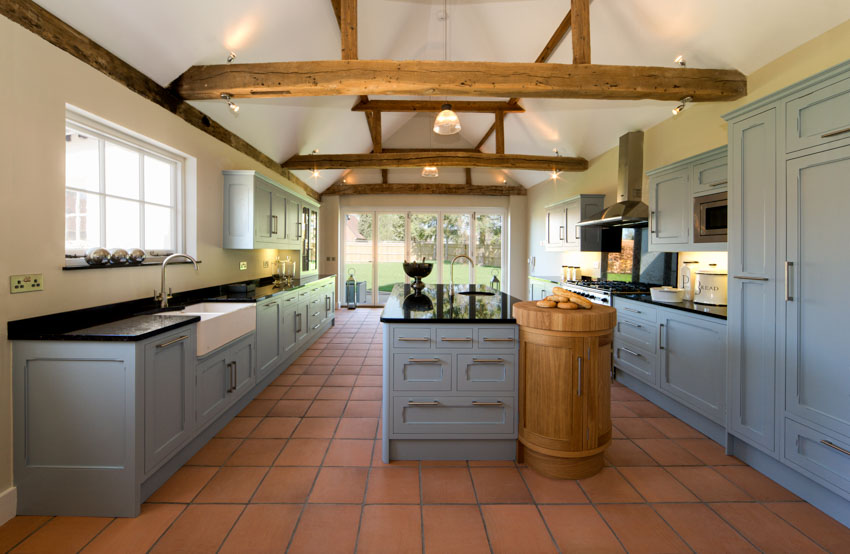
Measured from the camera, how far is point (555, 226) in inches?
236

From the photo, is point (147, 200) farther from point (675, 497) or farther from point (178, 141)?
point (675, 497)

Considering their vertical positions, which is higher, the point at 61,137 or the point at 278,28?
the point at 278,28

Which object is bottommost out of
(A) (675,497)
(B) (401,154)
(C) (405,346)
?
(A) (675,497)

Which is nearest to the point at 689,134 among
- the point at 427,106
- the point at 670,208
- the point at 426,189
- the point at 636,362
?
the point at 670,208

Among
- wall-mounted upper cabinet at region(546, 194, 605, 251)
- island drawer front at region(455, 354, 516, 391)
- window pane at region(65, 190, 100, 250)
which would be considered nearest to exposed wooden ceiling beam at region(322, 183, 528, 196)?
wall-mounted upper cabinet at region(546, 194, 605, 251)

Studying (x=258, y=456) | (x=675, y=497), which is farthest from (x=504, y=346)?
(x=258, y=456)

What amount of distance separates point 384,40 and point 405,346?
390 cm

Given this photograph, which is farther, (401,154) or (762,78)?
(401,154)

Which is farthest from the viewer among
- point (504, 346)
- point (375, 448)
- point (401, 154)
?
point (401, 154)

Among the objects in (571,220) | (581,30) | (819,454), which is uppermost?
(581,30)

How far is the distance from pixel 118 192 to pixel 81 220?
0.42m

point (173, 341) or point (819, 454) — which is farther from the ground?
point (173, 341)

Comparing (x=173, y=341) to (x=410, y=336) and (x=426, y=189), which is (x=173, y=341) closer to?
(x=410, y=336)

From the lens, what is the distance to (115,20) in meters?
2.23
